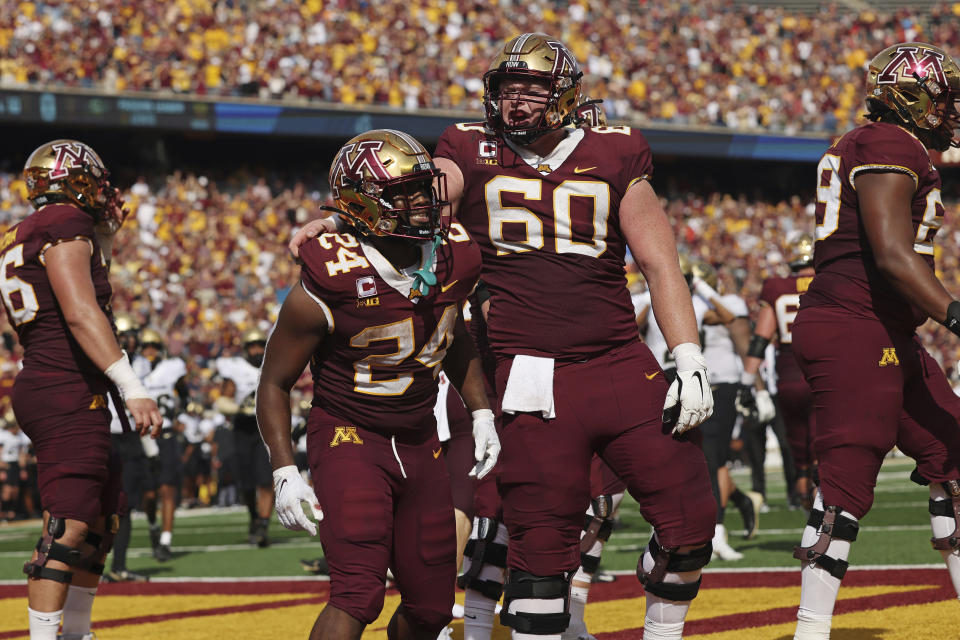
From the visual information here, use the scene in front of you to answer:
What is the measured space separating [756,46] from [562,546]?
2652 cm

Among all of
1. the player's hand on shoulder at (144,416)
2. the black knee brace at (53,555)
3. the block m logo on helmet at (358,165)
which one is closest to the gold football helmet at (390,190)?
the block m logo on helmet at (358,165)

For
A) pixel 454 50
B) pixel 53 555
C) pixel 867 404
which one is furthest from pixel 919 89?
pixel 454 50

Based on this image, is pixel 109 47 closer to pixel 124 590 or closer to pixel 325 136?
pixel 325 136

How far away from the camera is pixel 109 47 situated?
2175cm

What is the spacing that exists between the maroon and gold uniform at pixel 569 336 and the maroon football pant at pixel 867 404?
2.48 feet

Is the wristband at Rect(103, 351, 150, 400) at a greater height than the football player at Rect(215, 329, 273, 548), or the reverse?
the wristband at Rect(103, 351, 150, 400)

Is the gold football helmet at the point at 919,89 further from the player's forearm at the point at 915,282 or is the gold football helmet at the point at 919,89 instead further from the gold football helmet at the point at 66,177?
the gold football helmet at the point at 66,177

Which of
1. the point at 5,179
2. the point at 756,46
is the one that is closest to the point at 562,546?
the point at 5,179

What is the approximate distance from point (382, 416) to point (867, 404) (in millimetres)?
1664

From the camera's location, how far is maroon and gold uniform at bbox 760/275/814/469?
8.55 meters

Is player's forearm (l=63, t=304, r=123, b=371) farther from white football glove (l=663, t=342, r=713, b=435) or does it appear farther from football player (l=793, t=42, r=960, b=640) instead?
football player (l=793, t=42, r=960, b=640)

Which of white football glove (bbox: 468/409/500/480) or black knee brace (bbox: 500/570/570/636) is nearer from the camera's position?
black knee brace (bbox: 500/570/570/636)

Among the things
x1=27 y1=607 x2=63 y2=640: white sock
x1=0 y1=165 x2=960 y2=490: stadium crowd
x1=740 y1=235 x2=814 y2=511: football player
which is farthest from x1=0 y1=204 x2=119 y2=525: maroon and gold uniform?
x1=0 y1=165 x2=960 y2=490: stadium crowd

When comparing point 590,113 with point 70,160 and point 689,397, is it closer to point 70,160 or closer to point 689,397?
point 689,397
